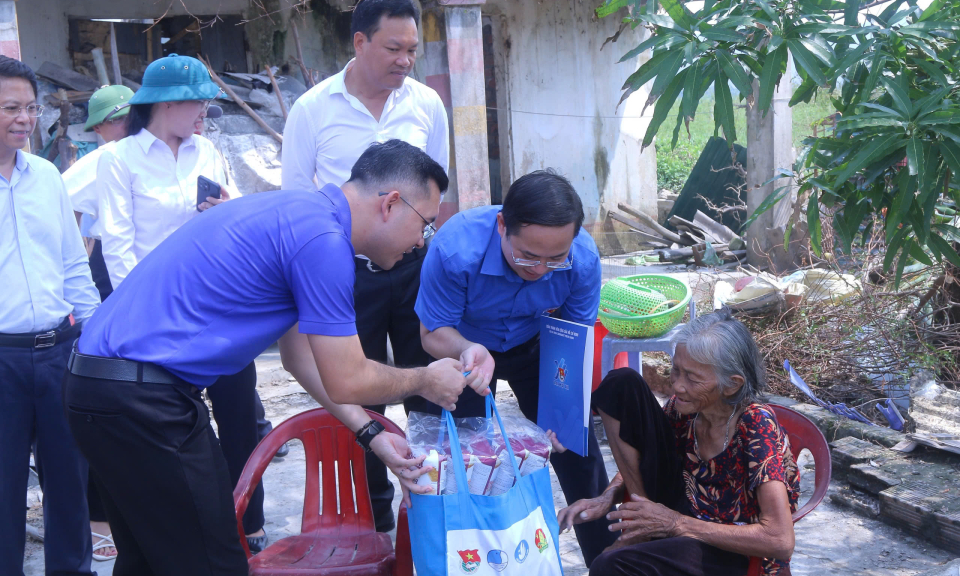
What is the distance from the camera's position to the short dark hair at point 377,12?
3.10m

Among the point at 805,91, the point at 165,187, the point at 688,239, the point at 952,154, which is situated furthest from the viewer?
the point at 688,239

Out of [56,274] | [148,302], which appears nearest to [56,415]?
[56,274]

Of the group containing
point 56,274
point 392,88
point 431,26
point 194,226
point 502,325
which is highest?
point 431,26

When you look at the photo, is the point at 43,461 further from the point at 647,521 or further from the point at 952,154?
the point at 952,154

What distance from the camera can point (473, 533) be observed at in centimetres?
200

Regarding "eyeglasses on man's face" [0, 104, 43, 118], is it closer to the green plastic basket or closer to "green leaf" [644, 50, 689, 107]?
"green leaf" [644, 50, 689, 107]

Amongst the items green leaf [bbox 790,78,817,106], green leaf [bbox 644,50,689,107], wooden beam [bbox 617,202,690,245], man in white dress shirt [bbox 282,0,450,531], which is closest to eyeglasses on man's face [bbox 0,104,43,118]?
man in white dress shirt [bbox 282,0,450,531]

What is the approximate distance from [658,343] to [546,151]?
5.96 meters

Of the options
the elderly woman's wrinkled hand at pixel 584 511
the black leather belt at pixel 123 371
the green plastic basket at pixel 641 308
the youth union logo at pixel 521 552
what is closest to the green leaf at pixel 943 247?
the green plastic basket at pixel 641 308

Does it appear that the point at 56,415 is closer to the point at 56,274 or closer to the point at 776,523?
the point at 56,274

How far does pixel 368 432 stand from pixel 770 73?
165cm

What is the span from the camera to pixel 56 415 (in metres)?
2.73

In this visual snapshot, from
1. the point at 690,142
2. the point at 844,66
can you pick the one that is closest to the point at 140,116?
the point at 844,66

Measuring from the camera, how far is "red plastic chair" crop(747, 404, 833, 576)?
7.46 feet
